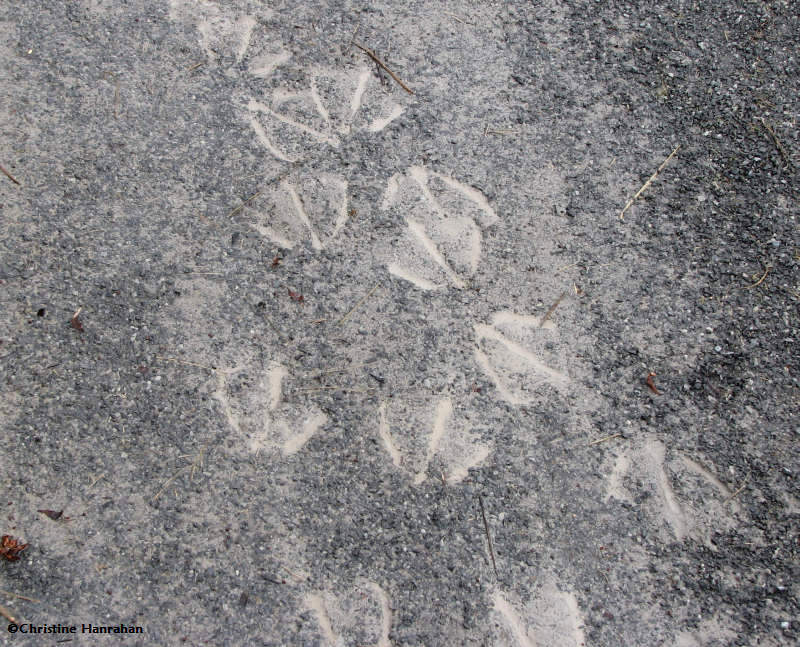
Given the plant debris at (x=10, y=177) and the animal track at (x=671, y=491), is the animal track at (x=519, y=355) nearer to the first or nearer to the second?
the animal track at (x=671, y=491)

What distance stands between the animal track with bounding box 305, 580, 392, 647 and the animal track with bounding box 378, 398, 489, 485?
0.29 m

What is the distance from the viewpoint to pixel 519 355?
1.75 metres

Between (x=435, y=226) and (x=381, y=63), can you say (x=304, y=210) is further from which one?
(x=381, y=63)

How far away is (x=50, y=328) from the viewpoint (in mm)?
1732

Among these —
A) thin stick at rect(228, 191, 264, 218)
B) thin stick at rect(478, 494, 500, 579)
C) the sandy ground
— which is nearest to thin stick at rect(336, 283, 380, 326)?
the sandy ground

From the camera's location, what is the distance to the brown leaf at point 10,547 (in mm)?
1494

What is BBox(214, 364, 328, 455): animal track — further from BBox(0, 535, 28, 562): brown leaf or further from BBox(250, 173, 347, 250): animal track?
BBox(0, 535, 28, 562): brown leaf

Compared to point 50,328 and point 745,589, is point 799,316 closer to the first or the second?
point 745,589

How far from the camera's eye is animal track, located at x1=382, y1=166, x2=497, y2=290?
6.05 feet

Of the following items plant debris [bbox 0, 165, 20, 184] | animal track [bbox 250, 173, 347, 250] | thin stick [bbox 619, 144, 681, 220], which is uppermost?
thin stick [bbox 619, 144, 681, 220]

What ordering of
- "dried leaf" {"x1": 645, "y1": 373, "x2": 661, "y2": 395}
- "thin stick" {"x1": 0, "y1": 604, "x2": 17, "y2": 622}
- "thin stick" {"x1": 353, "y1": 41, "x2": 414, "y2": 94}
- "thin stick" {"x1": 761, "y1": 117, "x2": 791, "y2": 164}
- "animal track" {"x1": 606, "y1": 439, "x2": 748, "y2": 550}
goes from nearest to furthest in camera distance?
"thin stick" {"x1": 0, "y1": 604, "x2": 17, "y2": 622}
"animal track" {"x1": 606, "y1": 439, "x2": 748, "y2": 550}
"dried leaf" {"x1": 645, "y1": 373, "x2": 661, "y2": 395}
"thin stick" {"x1": 761, "y1": 117, "x2": 791, "y2": 164}
"thin stick" {"x1": 353, "y1": 41, "x2": 414, "y2": 94}

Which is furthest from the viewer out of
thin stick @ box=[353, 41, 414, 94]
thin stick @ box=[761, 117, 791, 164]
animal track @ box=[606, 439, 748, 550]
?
thin stick @ box=[353, 41, 414, 94]

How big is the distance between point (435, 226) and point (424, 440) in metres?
0.64

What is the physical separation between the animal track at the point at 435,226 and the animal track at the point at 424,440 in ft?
1.21
